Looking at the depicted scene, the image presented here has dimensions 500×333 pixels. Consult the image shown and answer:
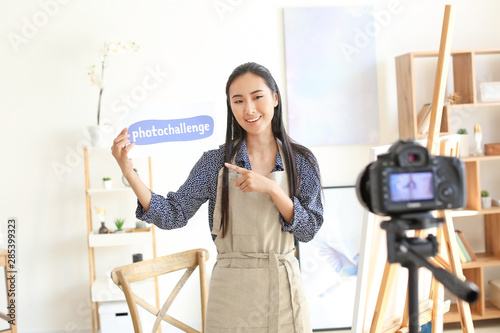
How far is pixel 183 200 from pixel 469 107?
259 centimetres

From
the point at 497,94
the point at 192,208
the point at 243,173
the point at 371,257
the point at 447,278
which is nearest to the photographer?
the point at 447,278

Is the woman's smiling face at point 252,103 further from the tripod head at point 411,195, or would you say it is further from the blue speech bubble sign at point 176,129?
the tripod head at point 411,195

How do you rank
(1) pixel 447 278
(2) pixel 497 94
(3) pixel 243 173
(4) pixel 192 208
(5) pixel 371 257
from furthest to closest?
(2) pixel 497 94, (5) pixel 371 257, (4) pixel 192 208, (3) pixel 243 173, (1) pixel 447 278

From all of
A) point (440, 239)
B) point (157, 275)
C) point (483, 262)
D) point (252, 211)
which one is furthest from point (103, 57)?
point (483, 262)

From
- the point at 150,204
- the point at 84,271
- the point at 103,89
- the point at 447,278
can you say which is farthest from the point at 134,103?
the point at 447,278

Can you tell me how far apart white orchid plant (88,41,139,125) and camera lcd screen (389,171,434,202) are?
2643 mm

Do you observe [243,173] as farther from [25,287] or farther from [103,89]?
[25,287]

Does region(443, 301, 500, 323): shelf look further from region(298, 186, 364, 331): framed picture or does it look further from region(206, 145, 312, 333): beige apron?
region(206, 145, 312, 333): beige apron

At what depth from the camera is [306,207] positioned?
158 centimetres

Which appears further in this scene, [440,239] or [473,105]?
[473,105]

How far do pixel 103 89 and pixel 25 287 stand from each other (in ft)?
4.37

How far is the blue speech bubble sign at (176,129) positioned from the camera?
1.79 m

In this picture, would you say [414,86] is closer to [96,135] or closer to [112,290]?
[96,135]

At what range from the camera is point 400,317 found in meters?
2.12
